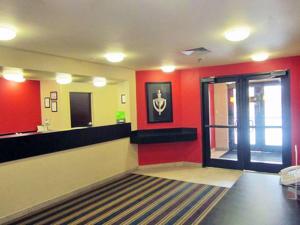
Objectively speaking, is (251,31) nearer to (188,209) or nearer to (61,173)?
(188,209)

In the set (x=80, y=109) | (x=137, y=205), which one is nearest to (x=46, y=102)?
(x=80, y=109)

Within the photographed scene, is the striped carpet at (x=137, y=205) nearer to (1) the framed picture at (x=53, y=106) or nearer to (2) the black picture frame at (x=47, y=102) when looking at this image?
(1) the framed picture at (x=53, y=106)

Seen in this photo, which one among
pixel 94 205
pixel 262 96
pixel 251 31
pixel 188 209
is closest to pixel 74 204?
pixel 94 205

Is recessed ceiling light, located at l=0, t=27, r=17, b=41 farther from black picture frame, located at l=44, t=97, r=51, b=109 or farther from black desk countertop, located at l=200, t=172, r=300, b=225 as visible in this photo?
black picture frame, located at l=44, t=97, r=51, b=109

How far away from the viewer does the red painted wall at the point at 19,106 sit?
20.5 feet

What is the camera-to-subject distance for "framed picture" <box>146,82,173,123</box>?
5965 mm

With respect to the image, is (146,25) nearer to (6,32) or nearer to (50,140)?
(6,32)

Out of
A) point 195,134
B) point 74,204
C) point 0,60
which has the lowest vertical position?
point 74,204

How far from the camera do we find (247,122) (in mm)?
5398

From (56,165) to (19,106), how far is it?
133 inches

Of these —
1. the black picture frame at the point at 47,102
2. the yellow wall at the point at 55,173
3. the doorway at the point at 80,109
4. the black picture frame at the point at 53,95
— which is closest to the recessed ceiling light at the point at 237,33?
the yellow wall at the point at 55,173

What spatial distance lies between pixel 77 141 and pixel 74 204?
109 cm

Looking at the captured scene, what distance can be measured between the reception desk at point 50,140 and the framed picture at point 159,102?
925 mm

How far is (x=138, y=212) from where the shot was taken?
3.45 metres
